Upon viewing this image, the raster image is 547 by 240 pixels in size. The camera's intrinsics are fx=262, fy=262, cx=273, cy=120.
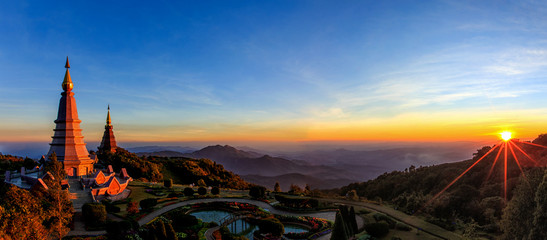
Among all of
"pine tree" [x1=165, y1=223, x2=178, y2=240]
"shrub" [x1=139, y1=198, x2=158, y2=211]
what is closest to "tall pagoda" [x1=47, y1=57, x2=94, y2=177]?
"shrub" [x1=139, y1=198, x2=158, y2=211]

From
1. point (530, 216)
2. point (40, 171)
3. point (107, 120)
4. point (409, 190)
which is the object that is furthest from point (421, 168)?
point (107, 120)

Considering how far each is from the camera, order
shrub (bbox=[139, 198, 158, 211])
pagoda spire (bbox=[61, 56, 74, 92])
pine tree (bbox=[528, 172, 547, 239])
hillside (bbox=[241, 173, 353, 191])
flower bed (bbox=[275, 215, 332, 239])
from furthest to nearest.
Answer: hillside (bbox=[241, 173, 353, 191]) → pagoda spire (bbox=[61, 56, 74, 92]) → shrub (bbox=[139, 198, 158, 211]) → flower bed (bbox=[275, 215, 332, 239]) → pine tree (bbox=[528, 172, 547, 239])

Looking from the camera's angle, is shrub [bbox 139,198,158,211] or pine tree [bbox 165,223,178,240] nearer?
pine tree [bbox 165,223,178,240]

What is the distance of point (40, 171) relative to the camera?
33656mm

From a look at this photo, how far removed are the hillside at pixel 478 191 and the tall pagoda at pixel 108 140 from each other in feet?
169

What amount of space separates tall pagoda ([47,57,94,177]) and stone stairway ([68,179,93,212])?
8.63ft

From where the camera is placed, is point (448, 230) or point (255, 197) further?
point (255, 197)

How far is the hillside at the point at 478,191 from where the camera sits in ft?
53.5

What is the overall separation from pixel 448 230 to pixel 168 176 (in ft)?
176

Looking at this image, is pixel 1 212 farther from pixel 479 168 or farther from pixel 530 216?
pixel 479 168

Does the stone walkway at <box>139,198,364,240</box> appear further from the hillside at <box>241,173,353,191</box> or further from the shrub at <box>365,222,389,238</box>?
the hillside at <box>241,173,353,191</box>

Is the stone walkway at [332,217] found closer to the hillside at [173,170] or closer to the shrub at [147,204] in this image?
the shrub at [147,204]

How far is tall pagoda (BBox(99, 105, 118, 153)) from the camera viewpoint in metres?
58.6

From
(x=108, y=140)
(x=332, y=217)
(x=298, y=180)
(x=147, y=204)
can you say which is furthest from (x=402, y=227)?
(x=298, y=180)
